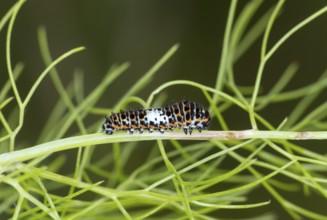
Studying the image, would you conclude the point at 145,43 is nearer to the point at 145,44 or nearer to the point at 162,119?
the point at 145,44

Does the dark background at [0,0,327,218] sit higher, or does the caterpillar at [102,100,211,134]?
the dark background at [0,0,327,218]

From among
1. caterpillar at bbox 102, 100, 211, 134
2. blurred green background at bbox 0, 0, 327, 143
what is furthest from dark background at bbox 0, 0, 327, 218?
caterpillar at bbox 102, 100, 211, 134

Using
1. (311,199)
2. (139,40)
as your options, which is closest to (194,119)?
(311,199)

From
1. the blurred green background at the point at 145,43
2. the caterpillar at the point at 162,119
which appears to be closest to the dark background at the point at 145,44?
the blurred green background at the point at 145,43

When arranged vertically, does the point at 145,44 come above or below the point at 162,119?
above

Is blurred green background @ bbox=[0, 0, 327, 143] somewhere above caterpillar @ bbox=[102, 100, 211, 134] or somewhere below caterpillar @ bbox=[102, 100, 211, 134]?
above

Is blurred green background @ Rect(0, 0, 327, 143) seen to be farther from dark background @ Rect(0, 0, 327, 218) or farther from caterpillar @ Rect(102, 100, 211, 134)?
caterpillar @ Rect(102, 100, 211, 134)

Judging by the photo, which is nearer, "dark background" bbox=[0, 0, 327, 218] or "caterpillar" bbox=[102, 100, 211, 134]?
"caterpillar" bbox=[102, 100, 211, 134]

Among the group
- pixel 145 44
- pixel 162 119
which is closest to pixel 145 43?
pixel 145 44

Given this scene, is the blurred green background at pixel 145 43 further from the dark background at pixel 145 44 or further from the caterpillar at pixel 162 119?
the caterpillar at pixel 162 119
